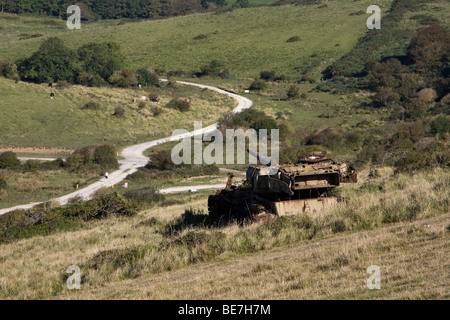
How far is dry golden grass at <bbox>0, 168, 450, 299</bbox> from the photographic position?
26.6ft

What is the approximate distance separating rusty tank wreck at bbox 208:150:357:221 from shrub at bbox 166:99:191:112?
186ft

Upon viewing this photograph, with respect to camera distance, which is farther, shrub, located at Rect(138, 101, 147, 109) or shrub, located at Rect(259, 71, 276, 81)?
shrub, located at Rect(259, 71, 276, 81)

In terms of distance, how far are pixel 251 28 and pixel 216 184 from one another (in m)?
83.1

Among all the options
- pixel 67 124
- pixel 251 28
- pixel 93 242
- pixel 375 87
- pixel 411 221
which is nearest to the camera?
pixel 411 221

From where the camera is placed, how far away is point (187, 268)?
11055 mm

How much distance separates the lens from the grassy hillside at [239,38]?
3821 inches

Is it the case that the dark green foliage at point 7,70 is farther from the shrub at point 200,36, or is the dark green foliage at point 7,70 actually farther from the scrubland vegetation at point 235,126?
the shrub at point 200,36

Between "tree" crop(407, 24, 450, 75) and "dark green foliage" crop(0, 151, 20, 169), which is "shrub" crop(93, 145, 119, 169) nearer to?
"dark green foliage" crop(0, 151, 20, 169)

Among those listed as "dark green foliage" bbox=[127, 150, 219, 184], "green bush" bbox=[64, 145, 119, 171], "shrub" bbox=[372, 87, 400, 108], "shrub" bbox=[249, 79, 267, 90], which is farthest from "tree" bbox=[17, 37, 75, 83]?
"shrub" bbox=[372, 87, 400, 108]

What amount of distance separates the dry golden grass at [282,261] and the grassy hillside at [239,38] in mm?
79674

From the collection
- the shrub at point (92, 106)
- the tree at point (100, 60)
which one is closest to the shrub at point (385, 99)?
the shrub at point (92, 106)

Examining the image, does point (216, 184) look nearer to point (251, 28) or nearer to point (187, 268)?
point (187, 268)

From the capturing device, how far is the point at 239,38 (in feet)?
357
